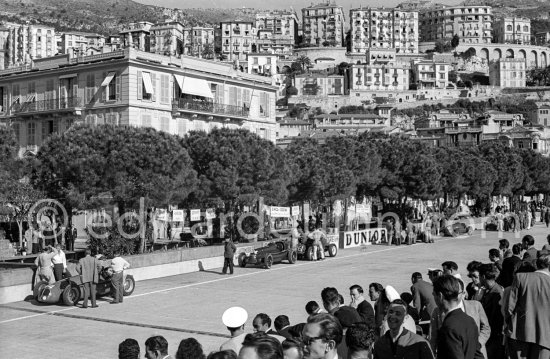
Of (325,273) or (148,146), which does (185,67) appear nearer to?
(148,146)

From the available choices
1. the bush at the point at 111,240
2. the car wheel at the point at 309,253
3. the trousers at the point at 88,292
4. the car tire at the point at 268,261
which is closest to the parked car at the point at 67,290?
the trousers at the point at 88,292

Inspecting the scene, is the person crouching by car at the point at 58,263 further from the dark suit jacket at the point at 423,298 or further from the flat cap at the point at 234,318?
the flat cap at the point at 234,318

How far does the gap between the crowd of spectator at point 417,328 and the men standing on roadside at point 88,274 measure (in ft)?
31.1

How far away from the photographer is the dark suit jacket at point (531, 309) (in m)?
8.93

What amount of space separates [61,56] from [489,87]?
15995 cm

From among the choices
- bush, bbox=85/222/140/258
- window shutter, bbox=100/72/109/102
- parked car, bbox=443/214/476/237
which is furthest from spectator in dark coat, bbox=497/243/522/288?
window shutter, bbox=100/72/109/102

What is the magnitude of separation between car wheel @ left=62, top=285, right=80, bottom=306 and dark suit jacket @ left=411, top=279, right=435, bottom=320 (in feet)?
34.2

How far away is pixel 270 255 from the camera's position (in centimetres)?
2841

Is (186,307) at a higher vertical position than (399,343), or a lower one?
lower

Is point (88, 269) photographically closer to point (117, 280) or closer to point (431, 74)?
point (117, 280)

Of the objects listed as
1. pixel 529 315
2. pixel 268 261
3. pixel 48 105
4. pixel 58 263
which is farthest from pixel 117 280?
pixel 48 105

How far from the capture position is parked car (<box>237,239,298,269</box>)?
28469 mm

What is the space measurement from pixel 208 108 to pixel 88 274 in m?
30.2

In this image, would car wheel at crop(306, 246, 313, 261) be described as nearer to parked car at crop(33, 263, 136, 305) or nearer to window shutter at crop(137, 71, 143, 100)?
parked car at crop(33, 263, 136, 305)
